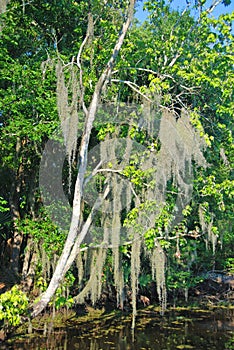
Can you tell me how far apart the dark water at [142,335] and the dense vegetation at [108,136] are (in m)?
0.67

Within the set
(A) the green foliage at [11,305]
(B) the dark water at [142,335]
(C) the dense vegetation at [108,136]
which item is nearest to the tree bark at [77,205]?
(C) the dense vegetation at [108,136]

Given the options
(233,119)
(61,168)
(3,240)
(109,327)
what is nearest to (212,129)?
(233,119)

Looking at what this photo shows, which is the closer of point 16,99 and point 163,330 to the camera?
point 16,99

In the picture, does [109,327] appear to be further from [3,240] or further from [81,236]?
[3,240]

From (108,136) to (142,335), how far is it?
3.87m

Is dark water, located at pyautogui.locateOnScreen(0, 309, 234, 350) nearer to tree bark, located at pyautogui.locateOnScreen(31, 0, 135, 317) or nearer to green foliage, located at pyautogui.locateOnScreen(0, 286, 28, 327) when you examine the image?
tree bark, located at pyautogui.locateOnScreen(31, 0, 135, 317)

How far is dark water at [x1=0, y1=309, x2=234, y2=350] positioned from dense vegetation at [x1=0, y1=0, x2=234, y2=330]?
26.4 inches

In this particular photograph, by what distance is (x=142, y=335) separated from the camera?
719 cm

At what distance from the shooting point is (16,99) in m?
6.25

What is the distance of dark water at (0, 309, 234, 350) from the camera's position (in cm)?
637

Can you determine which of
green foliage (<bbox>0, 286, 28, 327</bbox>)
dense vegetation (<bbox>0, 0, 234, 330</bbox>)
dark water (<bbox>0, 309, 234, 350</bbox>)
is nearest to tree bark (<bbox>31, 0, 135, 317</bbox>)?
dense vegetation (<bbox>0, 0, 234, 330</bbox>)

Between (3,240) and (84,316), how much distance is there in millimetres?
2851

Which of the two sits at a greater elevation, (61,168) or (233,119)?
(233,119)

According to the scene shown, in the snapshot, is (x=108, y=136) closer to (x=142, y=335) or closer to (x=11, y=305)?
(x=11, y=305)
